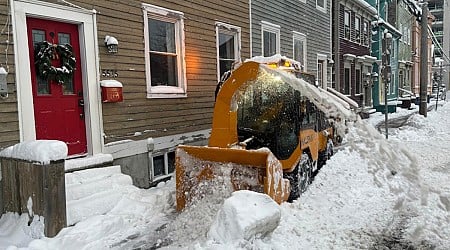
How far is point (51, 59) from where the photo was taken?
6031 millimetres

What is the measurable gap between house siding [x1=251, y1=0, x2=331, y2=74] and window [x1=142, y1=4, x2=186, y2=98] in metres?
3.78

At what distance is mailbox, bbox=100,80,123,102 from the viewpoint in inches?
267

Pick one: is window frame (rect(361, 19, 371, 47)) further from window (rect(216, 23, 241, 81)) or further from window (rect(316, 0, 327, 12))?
window (rect(216, 23, 241, 81))

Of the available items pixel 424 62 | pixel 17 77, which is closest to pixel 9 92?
pixel 17 77

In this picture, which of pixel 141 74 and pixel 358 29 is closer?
pixel 141 74

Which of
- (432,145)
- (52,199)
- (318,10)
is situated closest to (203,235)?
(52,199)

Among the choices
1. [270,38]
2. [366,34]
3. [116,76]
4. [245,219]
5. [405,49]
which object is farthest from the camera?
[405,49]

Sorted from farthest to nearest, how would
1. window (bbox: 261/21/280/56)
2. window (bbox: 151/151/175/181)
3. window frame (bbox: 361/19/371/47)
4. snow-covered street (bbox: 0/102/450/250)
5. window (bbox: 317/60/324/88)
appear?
window frame (bbox: 361/19/371/47) → window (bbox: 317/60/324/88) → window (bbox: 261/21/280/56) → window (bbox: 151/151/175/181) → snow-covered street (bbox: 0/102/450/250)

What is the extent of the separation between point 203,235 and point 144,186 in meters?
3.32

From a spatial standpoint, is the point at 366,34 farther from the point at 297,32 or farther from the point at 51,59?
the point at 51,59

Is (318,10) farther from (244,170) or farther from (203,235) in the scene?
(203,235)

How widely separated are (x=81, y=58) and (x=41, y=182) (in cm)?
259

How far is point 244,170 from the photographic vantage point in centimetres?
550

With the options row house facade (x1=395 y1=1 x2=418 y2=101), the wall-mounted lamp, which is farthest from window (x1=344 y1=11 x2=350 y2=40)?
the wall-mounted lamp
